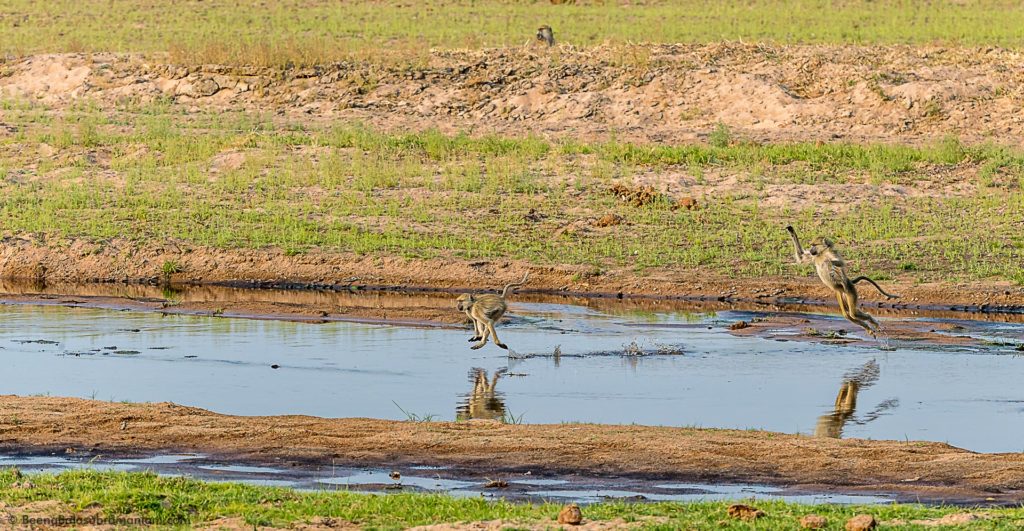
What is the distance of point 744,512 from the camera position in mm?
7973

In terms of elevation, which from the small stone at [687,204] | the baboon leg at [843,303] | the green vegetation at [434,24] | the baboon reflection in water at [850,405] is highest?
the green vegetation at [434,24]

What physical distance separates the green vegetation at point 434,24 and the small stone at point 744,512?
88.7ft

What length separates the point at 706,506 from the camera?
8422 millimetres

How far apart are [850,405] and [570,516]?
5605mm

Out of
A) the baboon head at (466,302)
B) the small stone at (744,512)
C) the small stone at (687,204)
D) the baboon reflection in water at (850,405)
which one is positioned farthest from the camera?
the small stone at (687,204)

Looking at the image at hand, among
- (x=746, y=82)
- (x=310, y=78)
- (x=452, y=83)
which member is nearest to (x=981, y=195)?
(x=746, y=82)

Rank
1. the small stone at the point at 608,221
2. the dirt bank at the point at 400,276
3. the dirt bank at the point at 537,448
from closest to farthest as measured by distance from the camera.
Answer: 1. the dirt bank at the point at 537,448
2. the dirt bank at the point at 400,276
3. the small stone at the point at 608,221

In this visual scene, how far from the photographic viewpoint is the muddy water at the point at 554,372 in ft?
40.5

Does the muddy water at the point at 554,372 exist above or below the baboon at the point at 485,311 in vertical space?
below

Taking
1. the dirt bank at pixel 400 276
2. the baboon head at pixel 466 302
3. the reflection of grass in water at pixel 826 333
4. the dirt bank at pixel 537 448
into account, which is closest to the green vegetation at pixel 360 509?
the dirt bank at pixel 537 448

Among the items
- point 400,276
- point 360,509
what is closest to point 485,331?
point 400,276

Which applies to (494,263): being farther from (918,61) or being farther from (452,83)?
(918,61)

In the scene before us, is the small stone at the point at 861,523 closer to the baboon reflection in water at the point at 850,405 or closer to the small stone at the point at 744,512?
the small stone at the point at 744,512

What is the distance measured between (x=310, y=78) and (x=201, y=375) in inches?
774
